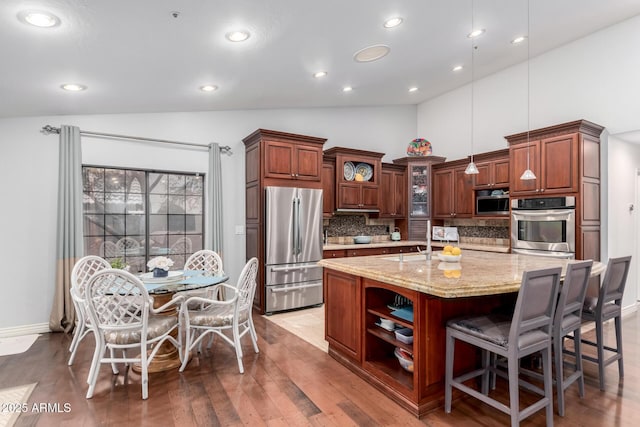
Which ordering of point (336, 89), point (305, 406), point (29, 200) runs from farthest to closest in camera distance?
1. point (336, 89)
2. point (29, 200)
3. point (305, 406)

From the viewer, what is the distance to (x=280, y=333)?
4.02 meters

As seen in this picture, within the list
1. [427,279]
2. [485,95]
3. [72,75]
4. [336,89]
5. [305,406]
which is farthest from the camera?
[485,95]

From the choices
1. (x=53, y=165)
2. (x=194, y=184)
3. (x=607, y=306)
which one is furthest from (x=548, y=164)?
(x=53, y=165)

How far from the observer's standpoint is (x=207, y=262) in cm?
414

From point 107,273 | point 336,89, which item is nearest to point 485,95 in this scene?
point 336,89

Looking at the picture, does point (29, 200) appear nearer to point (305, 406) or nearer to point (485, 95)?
point (305, 406)

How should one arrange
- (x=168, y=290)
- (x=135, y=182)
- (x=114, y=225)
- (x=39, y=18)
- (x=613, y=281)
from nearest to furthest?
(x=39, y=18) → (x=613, y=281) → (x=168, y=290) → (x=114, y=225) → (x=135, y=182)

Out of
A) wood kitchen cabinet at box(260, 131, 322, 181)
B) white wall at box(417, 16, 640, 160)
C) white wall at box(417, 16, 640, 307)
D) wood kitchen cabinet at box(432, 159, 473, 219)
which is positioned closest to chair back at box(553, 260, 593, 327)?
white wall at box(417, 16, 640, 307)

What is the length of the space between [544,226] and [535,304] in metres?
3.01

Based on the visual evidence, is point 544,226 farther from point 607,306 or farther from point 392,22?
point 392,22

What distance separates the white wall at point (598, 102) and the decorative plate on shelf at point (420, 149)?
90 centimetres

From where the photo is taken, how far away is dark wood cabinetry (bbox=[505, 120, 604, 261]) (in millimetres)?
4219

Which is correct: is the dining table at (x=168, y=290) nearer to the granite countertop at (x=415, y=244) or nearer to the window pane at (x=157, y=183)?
the window pane at (x=157, y=183)

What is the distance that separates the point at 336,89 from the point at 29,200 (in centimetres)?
410
